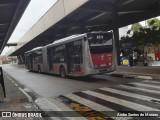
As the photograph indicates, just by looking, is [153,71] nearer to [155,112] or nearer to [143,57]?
[143,57]

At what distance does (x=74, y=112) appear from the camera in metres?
7.27

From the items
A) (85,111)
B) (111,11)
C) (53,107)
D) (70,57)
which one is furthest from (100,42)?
Answer: (85,111)

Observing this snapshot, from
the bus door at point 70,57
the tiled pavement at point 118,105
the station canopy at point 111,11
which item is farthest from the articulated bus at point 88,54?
the tiled pavement at point 118,105

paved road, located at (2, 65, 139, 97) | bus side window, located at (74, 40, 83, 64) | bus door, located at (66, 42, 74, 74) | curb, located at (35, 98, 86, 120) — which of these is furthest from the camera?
bus door, located at (66, 42, 74, 74)

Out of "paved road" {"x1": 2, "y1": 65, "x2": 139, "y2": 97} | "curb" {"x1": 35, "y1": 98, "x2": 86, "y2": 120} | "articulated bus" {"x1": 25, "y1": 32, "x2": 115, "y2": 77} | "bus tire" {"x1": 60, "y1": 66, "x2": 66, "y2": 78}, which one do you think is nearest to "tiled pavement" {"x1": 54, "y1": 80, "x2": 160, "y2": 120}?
"curb" {"x1": 35, "y1": 98, "x2": 86, "y2": 120}

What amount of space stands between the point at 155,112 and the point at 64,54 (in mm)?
12532

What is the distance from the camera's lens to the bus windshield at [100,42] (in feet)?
49.7

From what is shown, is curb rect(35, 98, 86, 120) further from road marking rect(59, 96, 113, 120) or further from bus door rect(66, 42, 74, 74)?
bus door rect(66, 42, 74, 74)

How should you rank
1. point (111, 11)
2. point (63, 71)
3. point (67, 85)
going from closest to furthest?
point (67, 85), point (63, 71), point (111, 11)

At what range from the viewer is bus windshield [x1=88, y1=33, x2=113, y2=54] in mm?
15148

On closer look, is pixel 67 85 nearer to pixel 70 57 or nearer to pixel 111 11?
pixel 70 57

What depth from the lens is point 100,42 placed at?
15.5 metres

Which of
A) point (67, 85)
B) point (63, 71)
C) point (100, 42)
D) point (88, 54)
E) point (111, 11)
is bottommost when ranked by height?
point (67, 85)

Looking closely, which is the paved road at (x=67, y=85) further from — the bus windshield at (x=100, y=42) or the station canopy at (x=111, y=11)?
the station canopy at (x=111, y=11)
